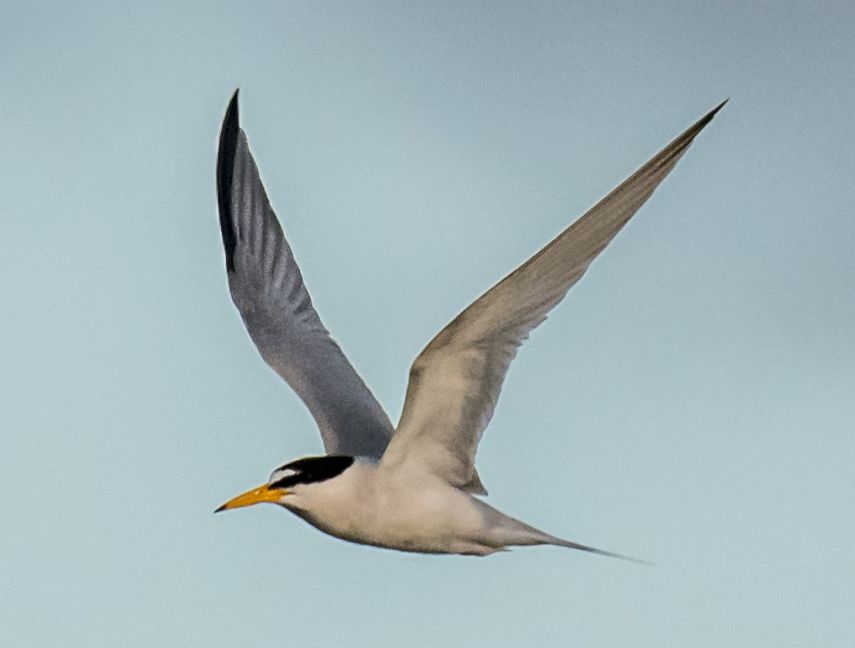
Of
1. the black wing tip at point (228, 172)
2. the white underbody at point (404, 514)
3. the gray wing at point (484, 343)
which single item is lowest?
the white underbody at point (404, 514)

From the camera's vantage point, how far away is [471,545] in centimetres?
1016

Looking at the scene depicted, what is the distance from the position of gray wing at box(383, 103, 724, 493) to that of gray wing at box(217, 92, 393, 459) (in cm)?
128

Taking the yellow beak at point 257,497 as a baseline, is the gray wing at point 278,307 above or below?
above

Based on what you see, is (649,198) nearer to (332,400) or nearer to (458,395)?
(458,395)

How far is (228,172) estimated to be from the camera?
548 inches

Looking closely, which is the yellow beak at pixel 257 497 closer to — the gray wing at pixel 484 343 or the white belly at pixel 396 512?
the white belly at pixel 396 512

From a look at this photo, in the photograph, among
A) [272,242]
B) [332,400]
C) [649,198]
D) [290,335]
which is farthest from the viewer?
[272,242]

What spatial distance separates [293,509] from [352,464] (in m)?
0.47

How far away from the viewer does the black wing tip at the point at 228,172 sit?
1390cm

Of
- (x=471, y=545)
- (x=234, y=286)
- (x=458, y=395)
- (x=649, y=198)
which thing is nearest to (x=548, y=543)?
(x=471, y=545)

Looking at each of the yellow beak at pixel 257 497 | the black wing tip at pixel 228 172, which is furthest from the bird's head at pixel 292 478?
the black wing tip at pixel 228 172

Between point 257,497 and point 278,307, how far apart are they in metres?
3.79

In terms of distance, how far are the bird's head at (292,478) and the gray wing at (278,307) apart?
4.55 ft

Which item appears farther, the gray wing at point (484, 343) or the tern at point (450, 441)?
the tern at point (450, 441)
